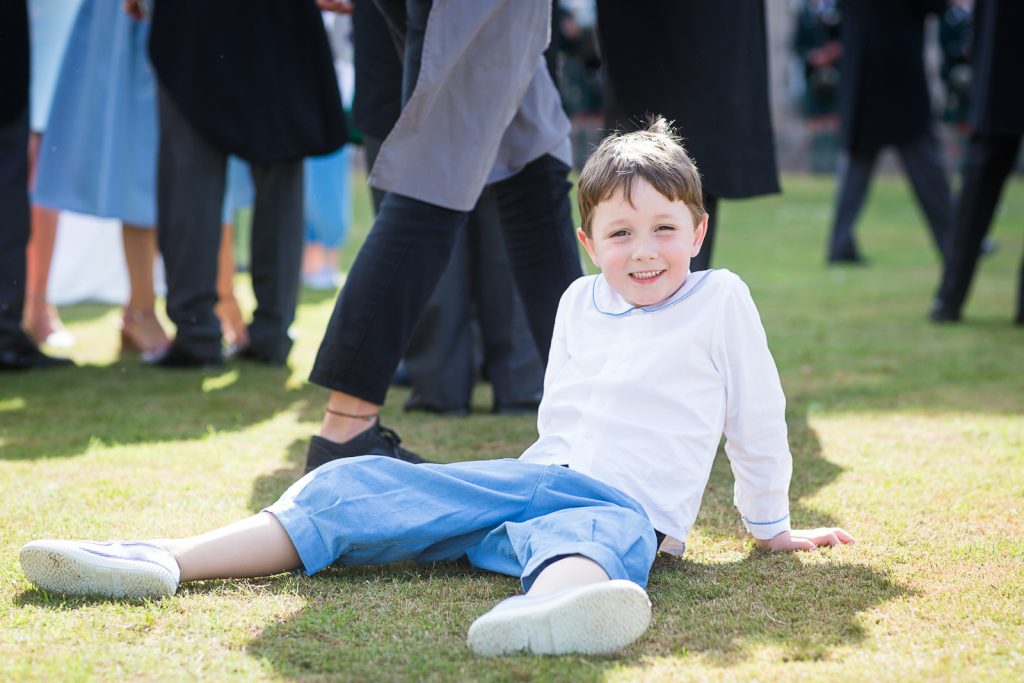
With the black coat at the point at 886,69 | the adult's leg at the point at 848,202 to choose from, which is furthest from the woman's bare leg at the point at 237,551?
the adult's leg at the point at 848,202

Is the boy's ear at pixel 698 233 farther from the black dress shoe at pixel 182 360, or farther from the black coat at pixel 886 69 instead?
the black coat at pixel 886 69

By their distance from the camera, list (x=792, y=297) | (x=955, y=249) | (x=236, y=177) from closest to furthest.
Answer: (x=236, y=177) < (x=955, y=249) < (x=792, y=297)

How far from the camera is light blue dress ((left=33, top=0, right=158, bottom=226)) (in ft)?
14.0

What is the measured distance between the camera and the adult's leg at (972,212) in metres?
4.78

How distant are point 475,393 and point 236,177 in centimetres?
152

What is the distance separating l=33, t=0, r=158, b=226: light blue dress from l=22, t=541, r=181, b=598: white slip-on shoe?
2.59m

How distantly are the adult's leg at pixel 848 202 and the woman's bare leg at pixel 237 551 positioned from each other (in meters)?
5.51

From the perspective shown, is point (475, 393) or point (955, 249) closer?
point (475, 393)


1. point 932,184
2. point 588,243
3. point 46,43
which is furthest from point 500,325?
point 932,184

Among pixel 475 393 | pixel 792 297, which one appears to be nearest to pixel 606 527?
pixel 475 393

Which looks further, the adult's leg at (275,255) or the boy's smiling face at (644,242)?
the adult's leg at (275,255)

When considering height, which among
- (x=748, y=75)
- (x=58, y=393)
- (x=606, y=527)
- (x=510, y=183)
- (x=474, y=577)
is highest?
(x=748, y=75)

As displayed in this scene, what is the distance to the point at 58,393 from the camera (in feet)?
12.0

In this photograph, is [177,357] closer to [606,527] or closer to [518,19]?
[518,19]
